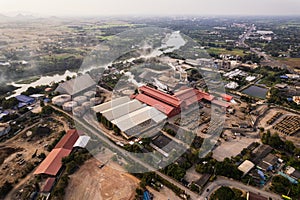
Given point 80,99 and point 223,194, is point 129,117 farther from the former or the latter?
point 223,194

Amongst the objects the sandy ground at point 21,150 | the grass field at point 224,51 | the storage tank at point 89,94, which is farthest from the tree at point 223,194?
the grass field at point 224,51

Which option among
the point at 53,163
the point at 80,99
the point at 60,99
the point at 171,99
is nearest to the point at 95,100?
the point at 80,99

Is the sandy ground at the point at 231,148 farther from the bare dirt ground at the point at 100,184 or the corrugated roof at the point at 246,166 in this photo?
the bare dirt ground at the point at 100,184

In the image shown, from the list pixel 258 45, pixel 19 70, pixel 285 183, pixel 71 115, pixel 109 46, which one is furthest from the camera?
pixel 258 45

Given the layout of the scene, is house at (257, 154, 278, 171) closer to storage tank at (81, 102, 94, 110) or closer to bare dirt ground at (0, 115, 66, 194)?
bare dirt ground at (0, 115, 66, 194)

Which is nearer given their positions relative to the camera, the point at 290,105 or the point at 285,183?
the point at 285,183

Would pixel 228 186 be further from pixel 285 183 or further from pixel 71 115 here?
pixel 71 115

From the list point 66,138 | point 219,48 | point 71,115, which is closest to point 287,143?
point 66,138

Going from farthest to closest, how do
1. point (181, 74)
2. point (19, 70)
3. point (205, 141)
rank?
point (19, 70), point (181, 74), point (205, 141)
